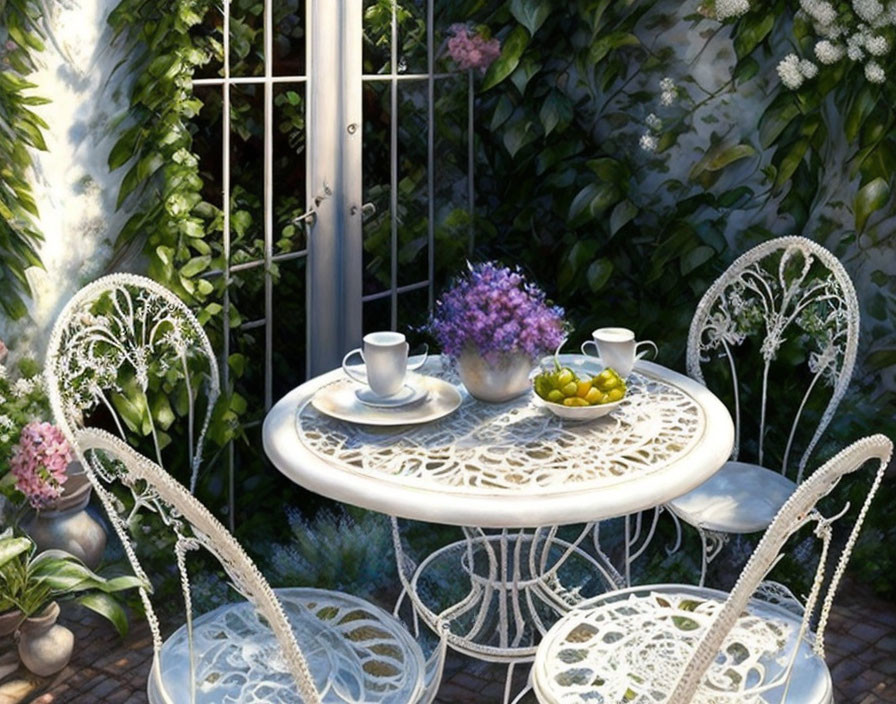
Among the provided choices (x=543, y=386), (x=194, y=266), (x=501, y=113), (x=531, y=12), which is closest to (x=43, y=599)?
(x=194, y=266)

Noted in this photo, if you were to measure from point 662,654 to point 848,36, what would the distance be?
2175 mm

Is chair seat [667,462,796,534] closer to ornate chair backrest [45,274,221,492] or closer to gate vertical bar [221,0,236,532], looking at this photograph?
ornate chair backrest [45,274,221,492]

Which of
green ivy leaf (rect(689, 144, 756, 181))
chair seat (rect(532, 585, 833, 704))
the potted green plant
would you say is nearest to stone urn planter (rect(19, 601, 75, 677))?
the potted green plant

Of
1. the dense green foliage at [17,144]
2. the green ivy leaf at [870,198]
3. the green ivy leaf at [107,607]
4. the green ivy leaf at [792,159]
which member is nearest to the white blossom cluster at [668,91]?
the green ivy leaf at [792,159]

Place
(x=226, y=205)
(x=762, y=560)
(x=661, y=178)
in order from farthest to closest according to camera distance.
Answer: (x=661, y=178) < (x=226, y=205) < (x=762, y=560)

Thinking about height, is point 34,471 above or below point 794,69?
below

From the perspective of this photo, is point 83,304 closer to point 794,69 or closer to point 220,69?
point 220,69

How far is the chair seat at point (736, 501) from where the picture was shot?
10.0 ft

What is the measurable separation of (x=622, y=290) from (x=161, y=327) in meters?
1.59

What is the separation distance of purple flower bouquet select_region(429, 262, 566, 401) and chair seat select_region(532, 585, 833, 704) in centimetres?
51

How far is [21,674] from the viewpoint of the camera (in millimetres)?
3215

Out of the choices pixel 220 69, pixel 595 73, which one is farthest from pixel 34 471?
pixel 595 73

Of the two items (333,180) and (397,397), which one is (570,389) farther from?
(333,180)

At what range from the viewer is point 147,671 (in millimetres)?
3246
